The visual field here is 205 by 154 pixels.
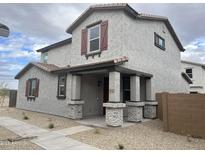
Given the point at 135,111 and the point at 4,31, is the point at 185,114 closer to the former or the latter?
the point at 135,111

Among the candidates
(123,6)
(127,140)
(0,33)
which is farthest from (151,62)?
(0,33)

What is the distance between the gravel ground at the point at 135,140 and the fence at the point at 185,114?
17.4 inches

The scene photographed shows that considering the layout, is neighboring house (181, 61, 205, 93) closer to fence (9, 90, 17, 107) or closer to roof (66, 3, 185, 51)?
roof (66, 3, 185, 51)

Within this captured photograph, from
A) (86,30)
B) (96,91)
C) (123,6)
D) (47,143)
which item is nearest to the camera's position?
(47,143)

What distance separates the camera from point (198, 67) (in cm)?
2642

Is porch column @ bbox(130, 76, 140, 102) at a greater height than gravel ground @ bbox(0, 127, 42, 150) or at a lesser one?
greater

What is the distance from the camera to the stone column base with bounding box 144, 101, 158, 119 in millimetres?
12617

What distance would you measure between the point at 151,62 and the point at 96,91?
185 inches

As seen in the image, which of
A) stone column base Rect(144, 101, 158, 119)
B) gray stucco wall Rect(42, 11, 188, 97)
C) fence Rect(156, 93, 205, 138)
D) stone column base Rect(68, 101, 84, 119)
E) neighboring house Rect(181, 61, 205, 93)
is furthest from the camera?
neighboring house Rect(181, 61, 205, 93)

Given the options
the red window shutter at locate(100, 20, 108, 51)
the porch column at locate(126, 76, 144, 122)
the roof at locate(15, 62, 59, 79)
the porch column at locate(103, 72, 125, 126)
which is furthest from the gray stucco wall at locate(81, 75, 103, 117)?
the porch column at locate(103, 72, 125, 126)

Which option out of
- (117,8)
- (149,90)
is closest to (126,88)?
(149,90)

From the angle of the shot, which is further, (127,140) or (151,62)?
(151,62)

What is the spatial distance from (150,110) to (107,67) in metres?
4.90
